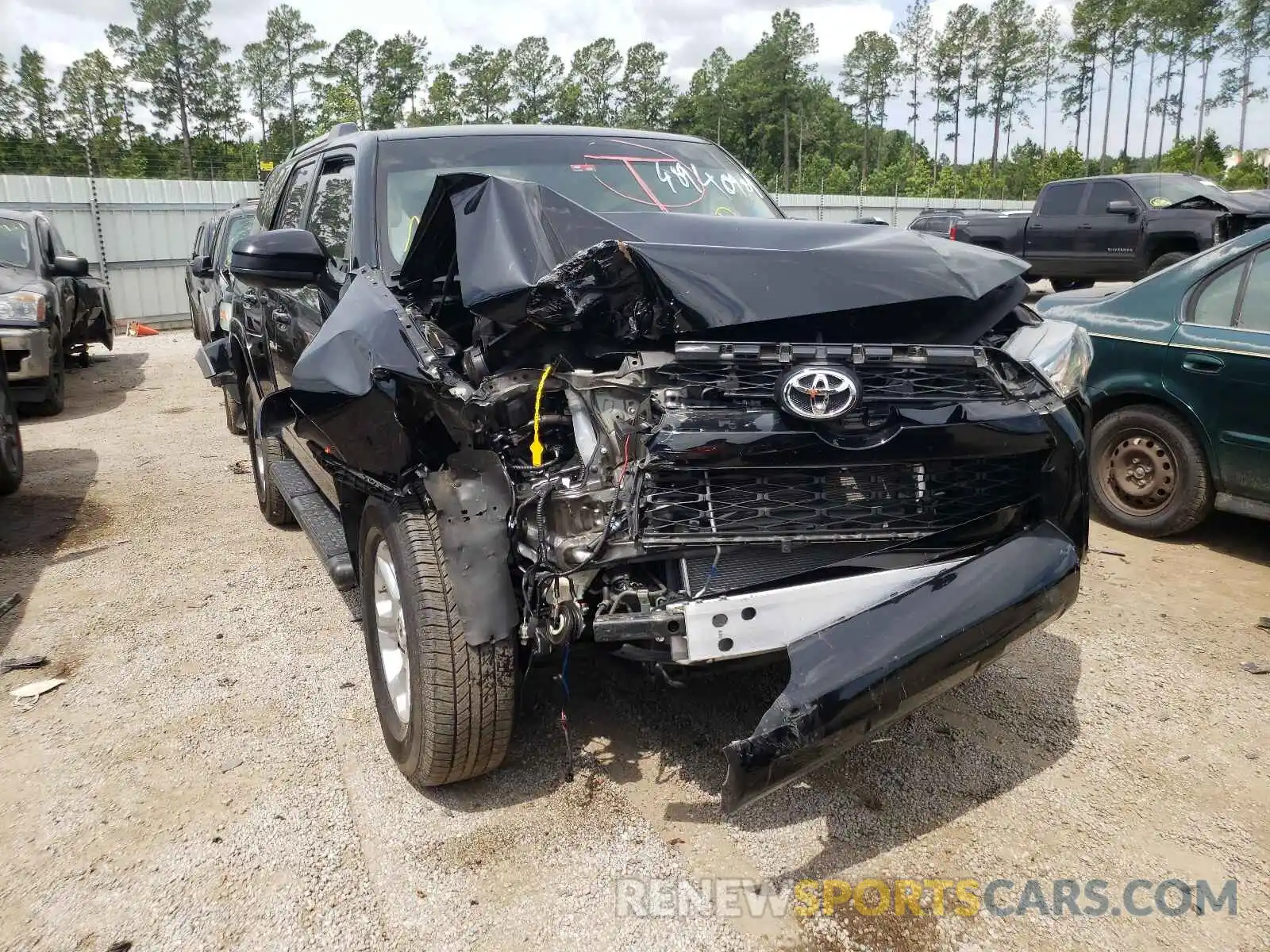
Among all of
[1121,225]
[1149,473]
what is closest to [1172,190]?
[1121,225]

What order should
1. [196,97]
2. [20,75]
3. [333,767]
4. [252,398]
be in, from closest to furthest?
1. [333,767]
2. [252,398]
3. [20,75]
4. [196,97]

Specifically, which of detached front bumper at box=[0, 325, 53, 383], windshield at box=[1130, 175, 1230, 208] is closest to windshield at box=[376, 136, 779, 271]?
detached front bumper at box=[0, 325, 53, 383]

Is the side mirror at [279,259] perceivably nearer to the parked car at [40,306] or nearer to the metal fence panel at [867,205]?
the parked car at [40,306]

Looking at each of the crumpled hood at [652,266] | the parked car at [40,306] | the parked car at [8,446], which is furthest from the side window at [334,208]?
the parked car at [40,306]

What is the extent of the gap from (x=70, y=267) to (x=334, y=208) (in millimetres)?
6792

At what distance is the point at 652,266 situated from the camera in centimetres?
252

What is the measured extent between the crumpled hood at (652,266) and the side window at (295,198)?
6.20 ft

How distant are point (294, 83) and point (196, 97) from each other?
5.47 m

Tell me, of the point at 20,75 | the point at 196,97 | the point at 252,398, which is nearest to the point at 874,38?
the point at 196,97

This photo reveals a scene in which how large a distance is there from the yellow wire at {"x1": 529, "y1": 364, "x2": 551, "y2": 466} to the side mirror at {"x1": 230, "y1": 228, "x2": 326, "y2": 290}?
133 centimetres

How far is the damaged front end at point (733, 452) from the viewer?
2326 mm

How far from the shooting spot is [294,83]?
54156 millimetres

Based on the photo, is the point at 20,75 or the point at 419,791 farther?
the point at 20,75

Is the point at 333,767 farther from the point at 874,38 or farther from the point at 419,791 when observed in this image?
the point at 874,38
